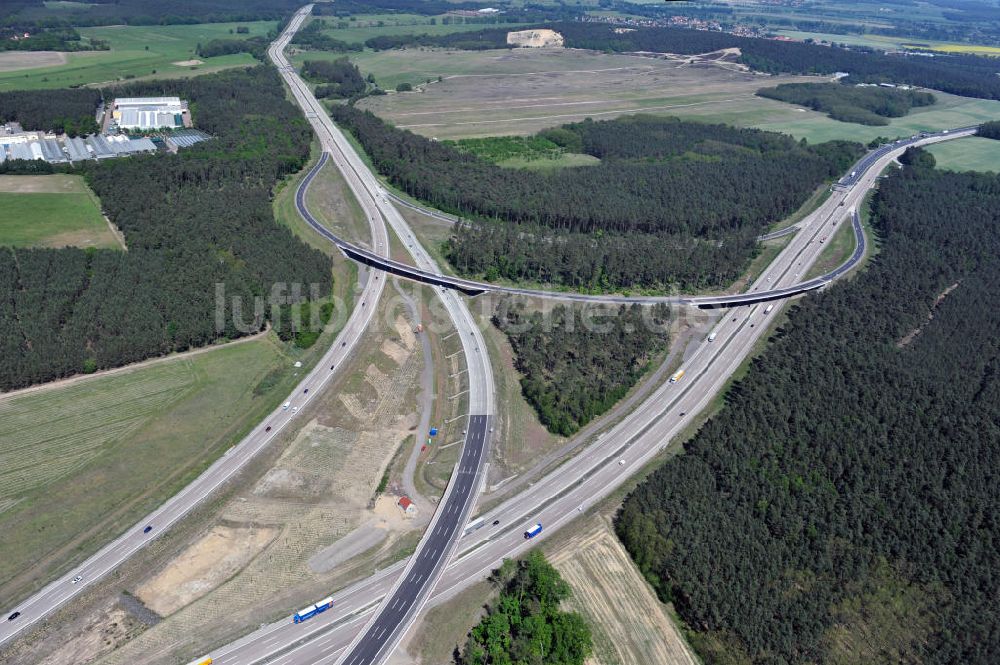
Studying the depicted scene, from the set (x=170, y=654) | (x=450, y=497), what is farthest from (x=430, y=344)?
(x=170, y=654)

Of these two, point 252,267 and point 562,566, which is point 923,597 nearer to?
point 562,566

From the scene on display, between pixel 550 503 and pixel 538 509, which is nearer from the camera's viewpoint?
pixel 538 509

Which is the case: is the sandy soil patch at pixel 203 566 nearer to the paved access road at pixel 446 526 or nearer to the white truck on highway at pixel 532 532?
the paved access road at pixel 446 526

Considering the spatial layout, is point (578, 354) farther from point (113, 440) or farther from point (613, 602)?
point (113, 440)

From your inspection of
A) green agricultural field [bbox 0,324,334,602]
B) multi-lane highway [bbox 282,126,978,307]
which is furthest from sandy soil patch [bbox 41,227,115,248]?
multi-lane highway [bbox 282,126,978,307]

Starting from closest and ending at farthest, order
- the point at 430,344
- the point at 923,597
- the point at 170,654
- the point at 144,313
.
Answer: the point at 170,654, the point at 923,597, the point at 144,313, the point at 430,344

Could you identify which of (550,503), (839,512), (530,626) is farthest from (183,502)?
(839,512)
